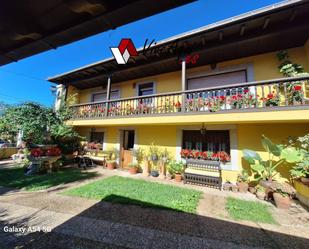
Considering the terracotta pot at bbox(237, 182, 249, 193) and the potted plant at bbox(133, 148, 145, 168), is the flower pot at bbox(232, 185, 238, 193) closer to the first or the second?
the terracotta pot at bbox(237, 182, 249, 193)

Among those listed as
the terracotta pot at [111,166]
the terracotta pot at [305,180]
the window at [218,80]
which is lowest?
the terracotta pot at [111,166]

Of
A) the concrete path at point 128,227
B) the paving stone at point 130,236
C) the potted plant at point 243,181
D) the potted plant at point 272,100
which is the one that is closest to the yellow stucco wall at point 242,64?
the potted plant at point 272,100

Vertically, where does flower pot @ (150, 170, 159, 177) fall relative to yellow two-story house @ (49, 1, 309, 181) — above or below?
below

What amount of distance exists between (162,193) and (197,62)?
6.35 metres

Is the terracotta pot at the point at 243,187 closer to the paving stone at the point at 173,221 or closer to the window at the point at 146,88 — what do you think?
the paving stone at the point at 173,221

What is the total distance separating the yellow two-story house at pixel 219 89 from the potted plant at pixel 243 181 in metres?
0.33

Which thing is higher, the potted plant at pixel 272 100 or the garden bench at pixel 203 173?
the potted plant at pixel 272 100

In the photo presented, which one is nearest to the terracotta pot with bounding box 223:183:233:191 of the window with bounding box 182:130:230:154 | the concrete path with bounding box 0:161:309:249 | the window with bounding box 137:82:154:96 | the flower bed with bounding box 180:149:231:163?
the flower bed with bounding box 180:149:231:163

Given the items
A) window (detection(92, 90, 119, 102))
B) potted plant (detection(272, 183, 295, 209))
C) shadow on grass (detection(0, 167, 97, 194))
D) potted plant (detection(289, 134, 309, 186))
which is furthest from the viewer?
window (detection(92, 90, 119, 102))

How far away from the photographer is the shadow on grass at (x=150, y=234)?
2988mm

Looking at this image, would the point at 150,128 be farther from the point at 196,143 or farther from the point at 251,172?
the point at 251,172

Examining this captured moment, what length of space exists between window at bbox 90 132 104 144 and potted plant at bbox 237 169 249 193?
8.40 m

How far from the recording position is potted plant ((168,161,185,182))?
7.66 m

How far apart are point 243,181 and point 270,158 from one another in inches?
55.6
